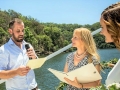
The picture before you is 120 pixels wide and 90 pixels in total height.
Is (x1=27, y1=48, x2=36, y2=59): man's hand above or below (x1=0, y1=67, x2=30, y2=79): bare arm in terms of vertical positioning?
above

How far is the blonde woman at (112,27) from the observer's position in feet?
3.93

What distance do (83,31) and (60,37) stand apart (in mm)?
80408

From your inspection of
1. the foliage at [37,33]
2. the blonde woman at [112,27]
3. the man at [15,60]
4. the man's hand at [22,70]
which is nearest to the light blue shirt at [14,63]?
the man at [15,60]

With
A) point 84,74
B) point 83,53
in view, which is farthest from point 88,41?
point 84,74

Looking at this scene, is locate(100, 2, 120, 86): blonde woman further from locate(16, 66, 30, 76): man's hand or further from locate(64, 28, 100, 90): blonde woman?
locate(16, 66, 30, 76): man's hand

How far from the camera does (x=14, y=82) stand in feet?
8.93

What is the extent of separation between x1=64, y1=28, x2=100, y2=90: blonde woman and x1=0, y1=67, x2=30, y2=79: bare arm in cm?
42

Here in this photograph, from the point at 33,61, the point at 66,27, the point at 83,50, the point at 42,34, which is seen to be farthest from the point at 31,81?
the point at 66,27

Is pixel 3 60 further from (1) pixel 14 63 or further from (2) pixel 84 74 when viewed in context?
(2) pixel 84 74

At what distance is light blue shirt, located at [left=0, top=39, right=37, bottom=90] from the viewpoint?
8.91 ft

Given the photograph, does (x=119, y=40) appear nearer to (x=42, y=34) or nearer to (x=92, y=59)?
(x=92, y=59)

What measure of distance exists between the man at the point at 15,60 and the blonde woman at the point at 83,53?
41cm

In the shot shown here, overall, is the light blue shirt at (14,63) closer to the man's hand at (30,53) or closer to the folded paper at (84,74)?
the man's hand at (30,53)

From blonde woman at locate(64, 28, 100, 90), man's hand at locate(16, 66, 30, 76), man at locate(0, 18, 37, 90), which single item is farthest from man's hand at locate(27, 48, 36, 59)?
blonde woman at locate(64, 28, 100, 90)
